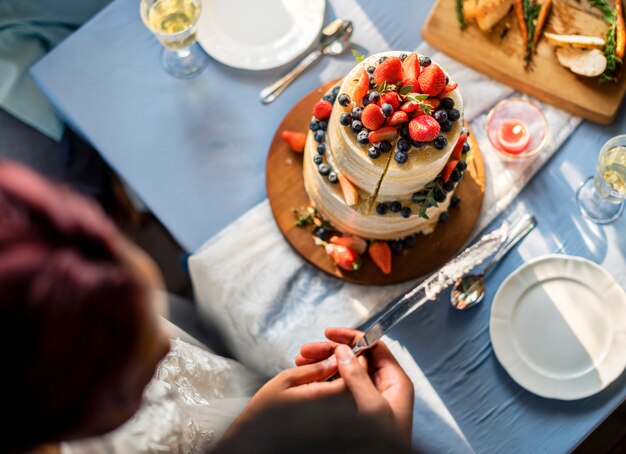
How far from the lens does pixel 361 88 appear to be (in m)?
1.45

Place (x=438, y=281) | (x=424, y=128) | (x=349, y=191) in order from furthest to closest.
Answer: (x=438, y=281), (x=349, y=191), (x=424, y=128)

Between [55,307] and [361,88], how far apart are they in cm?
92

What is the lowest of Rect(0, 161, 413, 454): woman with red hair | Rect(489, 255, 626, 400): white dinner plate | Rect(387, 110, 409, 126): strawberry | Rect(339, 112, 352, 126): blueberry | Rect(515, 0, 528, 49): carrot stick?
Rect(489, 255, 626, 400): white dinner plate

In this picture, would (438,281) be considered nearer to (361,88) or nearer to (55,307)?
(361,88)

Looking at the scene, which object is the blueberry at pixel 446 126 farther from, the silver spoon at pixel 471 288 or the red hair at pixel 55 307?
the red hair at pixel 55 307

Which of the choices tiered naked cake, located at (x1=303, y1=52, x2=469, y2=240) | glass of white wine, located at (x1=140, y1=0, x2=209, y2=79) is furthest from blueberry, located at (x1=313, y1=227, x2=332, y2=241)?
glass of white wine, located at (x1=140, y1=0, x2=209, y2=79)

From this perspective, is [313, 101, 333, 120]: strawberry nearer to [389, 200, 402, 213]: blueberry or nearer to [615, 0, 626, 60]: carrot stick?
[389, 200, 402, 213]: blueberry

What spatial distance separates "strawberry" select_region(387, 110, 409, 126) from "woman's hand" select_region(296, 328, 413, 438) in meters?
0.52

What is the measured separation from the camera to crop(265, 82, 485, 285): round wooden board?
1757 mm

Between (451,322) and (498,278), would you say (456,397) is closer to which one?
(451,322)

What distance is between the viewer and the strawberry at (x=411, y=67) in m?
1.44

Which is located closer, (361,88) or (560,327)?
(361,88)

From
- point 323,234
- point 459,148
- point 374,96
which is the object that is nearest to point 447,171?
point 459,148

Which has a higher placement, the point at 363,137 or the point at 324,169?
the point at 363,137
